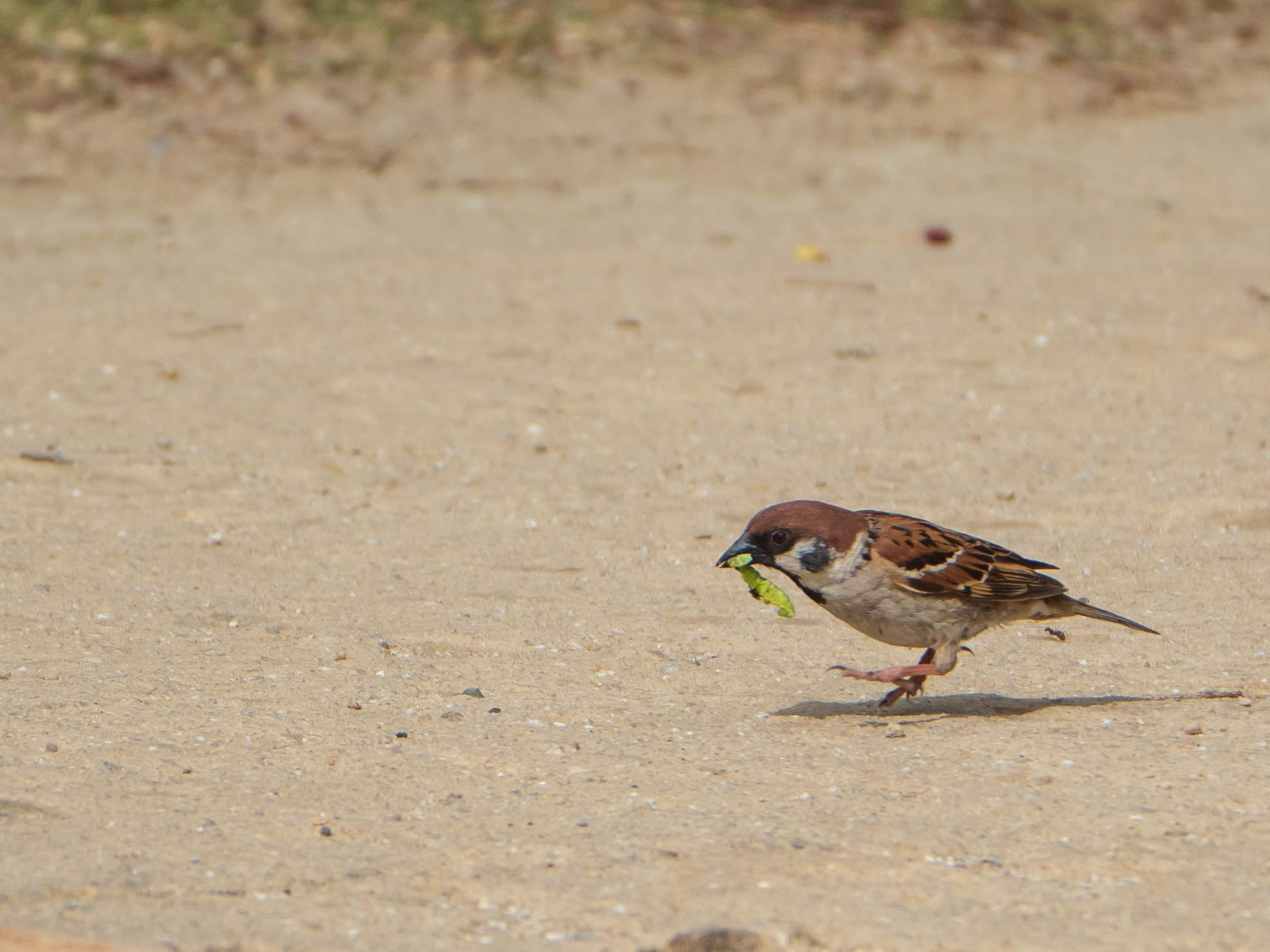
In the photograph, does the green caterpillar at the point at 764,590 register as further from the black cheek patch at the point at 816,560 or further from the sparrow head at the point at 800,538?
the black cheek patch at the point at 816,560

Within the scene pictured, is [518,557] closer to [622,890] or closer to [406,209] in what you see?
[622,890]

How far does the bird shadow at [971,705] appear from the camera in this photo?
197 inches

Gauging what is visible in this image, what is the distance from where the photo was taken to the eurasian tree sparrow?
4844 mm

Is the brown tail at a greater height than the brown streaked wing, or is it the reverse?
the brown streaked wing

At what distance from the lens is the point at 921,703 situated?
5.25 metres

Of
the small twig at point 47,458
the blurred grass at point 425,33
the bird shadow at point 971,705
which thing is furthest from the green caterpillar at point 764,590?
the blurred grass at point 425,33

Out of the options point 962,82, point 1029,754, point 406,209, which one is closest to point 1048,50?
point 962,82

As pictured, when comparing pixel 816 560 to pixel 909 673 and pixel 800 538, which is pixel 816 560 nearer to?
pixel 800 538

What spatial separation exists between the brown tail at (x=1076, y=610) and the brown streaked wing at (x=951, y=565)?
0.18ft

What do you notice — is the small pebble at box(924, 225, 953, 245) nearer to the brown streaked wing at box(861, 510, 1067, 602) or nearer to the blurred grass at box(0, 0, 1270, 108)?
the blurred grass at box(0, 0, 1270, 108)

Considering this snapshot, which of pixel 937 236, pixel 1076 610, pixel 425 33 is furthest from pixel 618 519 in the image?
pixel 425 33

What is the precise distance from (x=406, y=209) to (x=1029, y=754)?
8.24m

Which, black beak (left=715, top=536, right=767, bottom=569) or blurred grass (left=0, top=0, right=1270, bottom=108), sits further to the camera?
blurred grass (left=0, top=0, right=1270, bottom=108)

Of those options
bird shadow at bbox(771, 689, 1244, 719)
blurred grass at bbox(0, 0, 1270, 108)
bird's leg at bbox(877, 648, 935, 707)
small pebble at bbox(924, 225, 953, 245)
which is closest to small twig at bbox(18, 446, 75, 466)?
bird shadow at bbox(771, 689, 1244, 719)
